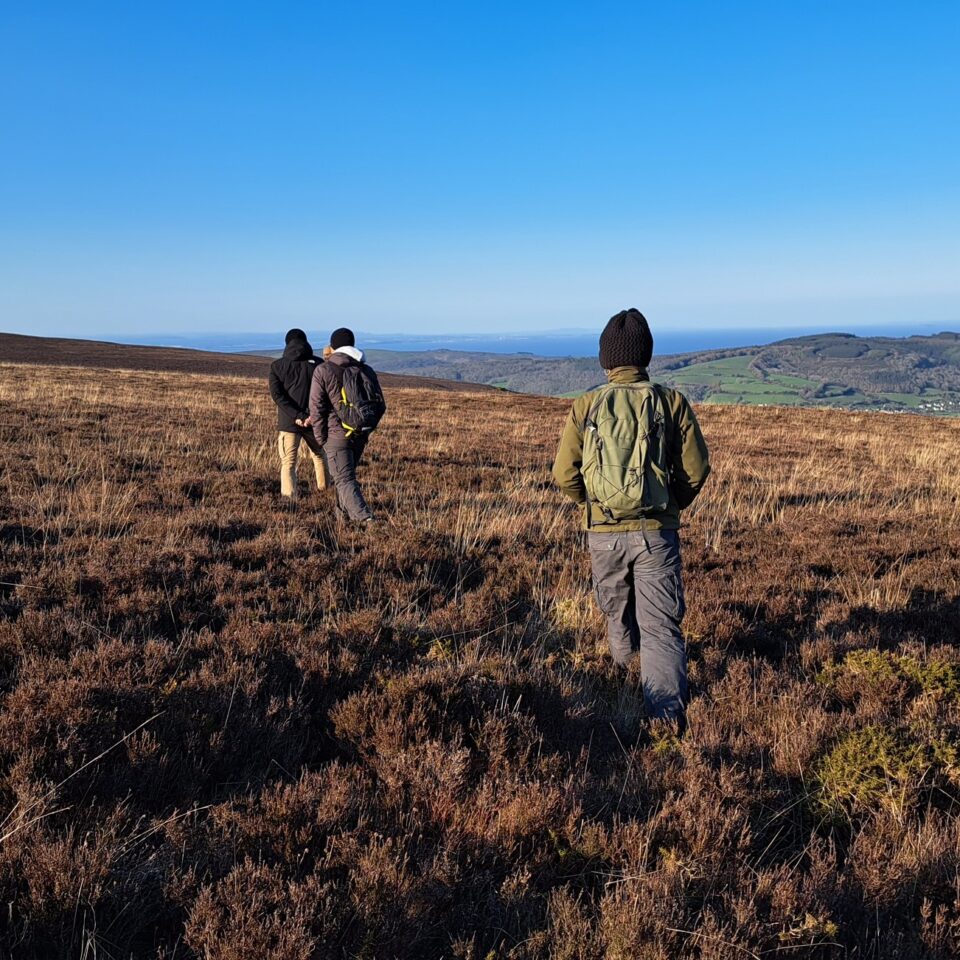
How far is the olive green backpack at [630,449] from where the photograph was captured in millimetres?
3963

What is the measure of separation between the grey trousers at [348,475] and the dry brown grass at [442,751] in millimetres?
437

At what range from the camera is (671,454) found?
420 centimetres

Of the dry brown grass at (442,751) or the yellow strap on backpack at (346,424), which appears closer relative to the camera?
the dry brown grass at (442,751)

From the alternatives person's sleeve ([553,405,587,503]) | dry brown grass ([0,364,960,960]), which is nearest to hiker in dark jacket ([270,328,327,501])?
dry brown grass ([0,364,960,960])

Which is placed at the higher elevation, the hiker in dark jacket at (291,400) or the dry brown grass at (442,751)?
the hiker in dark jacket at (291,400)

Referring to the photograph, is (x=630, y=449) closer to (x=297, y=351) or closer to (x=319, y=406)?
(x=319, y=406)

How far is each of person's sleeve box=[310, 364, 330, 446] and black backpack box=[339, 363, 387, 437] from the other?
29cm

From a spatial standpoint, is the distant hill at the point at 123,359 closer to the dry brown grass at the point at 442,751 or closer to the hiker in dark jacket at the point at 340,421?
the hiker in dark jacket at the point at 340,421

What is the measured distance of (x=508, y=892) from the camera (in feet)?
8.06

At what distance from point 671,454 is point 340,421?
4892mm

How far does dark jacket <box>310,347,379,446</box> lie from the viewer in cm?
805

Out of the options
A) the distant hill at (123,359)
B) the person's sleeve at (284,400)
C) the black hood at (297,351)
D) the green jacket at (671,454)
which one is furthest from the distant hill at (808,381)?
the green jacket at (671,454)

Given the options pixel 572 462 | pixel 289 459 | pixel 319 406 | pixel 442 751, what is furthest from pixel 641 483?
pixel 289 459

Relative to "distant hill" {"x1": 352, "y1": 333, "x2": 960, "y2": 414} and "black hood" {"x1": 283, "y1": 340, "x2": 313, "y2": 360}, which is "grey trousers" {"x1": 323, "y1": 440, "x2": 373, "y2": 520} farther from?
"distant hill" {"x1": 352, "y1": 333, "x2": 960, "y2": 414}
